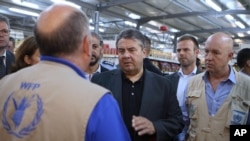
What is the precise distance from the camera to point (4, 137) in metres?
1.08

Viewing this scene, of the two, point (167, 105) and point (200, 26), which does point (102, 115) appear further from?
point (200, 26)

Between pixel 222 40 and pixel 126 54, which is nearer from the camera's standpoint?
pixel 126 54

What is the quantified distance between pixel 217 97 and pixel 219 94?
0.03 metres

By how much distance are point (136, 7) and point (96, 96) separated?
21.4 feet

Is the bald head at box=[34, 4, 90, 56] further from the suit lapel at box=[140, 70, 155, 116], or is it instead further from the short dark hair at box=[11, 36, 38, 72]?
the suit lapel at box=[140, 70, 155, 116]

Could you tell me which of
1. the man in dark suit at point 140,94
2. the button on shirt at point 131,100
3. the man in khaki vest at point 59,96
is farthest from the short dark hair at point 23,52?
the man in khaki vest at point 59,96

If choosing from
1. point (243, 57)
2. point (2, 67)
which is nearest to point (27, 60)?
point (2, 67)

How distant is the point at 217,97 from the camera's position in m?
2.33

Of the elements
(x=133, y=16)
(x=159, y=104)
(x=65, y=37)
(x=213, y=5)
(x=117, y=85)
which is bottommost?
Answer: (x=159, y=104)

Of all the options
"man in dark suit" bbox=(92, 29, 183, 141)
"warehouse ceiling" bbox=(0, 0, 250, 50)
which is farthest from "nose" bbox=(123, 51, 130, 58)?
"warehouse ceiling" bbox=(0, 0, 250, 50)

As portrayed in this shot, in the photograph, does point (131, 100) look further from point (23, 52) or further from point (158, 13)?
point (158, 13)

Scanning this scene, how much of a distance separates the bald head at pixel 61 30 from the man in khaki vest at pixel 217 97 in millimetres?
1535

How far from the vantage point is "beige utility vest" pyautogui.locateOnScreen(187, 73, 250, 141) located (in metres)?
2.22

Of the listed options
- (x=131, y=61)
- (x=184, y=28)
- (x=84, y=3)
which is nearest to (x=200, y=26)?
(x=184, y=28)
